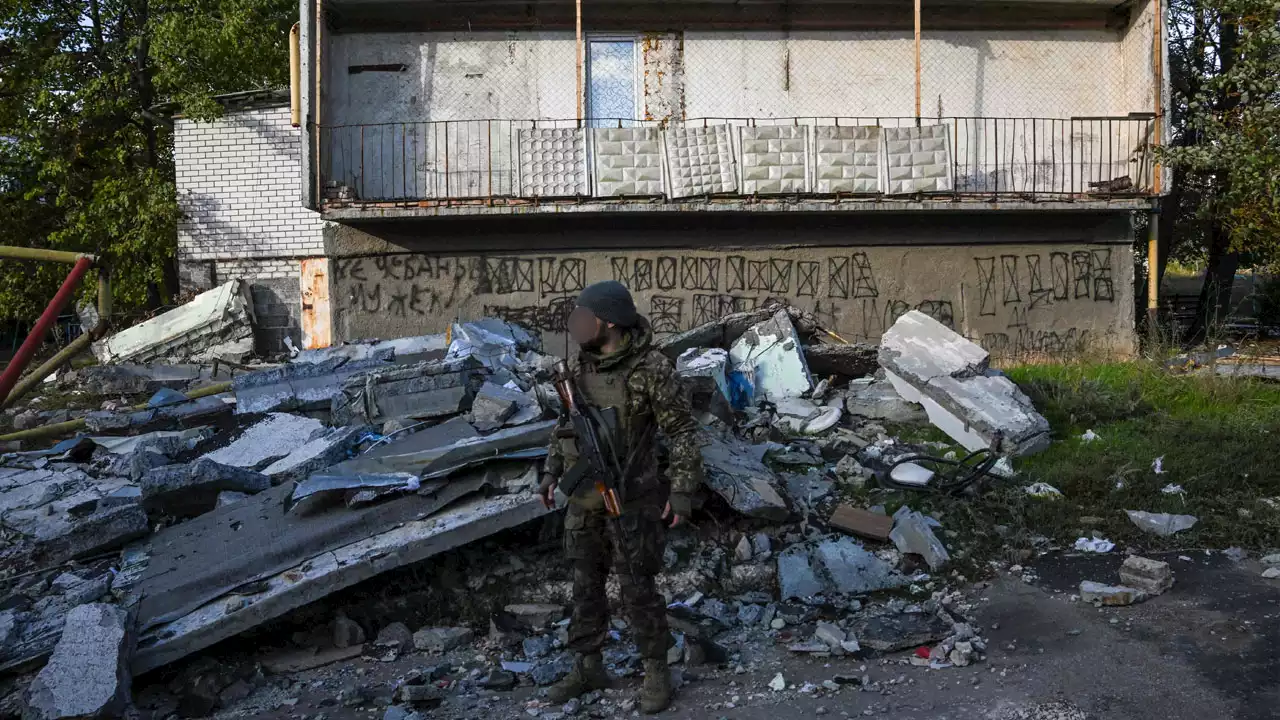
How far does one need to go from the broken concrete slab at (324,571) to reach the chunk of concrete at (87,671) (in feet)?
0.51

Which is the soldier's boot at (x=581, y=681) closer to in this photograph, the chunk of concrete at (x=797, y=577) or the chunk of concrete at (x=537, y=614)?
the chunk of concrete at (x=537, y=614)

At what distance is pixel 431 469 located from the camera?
4.86 m

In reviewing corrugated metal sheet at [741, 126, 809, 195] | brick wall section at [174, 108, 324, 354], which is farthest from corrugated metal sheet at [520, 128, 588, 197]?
brick wall section at [174, 108, 324, 354]

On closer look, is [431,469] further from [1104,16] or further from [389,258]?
[1104,16]

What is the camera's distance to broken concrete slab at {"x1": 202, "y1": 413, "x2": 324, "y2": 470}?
6414 millimetres

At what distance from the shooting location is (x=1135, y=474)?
6.39 metres

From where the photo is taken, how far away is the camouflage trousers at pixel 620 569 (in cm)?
376

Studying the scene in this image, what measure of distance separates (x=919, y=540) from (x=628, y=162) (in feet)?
22.4

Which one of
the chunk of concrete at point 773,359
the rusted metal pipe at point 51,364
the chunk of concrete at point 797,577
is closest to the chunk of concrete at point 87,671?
the rusted metal pipe at point 51,364

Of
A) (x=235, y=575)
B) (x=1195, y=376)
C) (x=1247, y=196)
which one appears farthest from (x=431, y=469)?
(x=1247, y=196)

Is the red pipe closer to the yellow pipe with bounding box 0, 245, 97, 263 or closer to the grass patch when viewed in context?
the yellow pipe with bounding box 0, 245, 97, 263

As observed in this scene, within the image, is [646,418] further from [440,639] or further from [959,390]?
[959,390]

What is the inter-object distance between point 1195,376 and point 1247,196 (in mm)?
2909

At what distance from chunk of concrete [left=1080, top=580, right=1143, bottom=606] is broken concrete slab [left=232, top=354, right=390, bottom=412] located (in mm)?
5562
